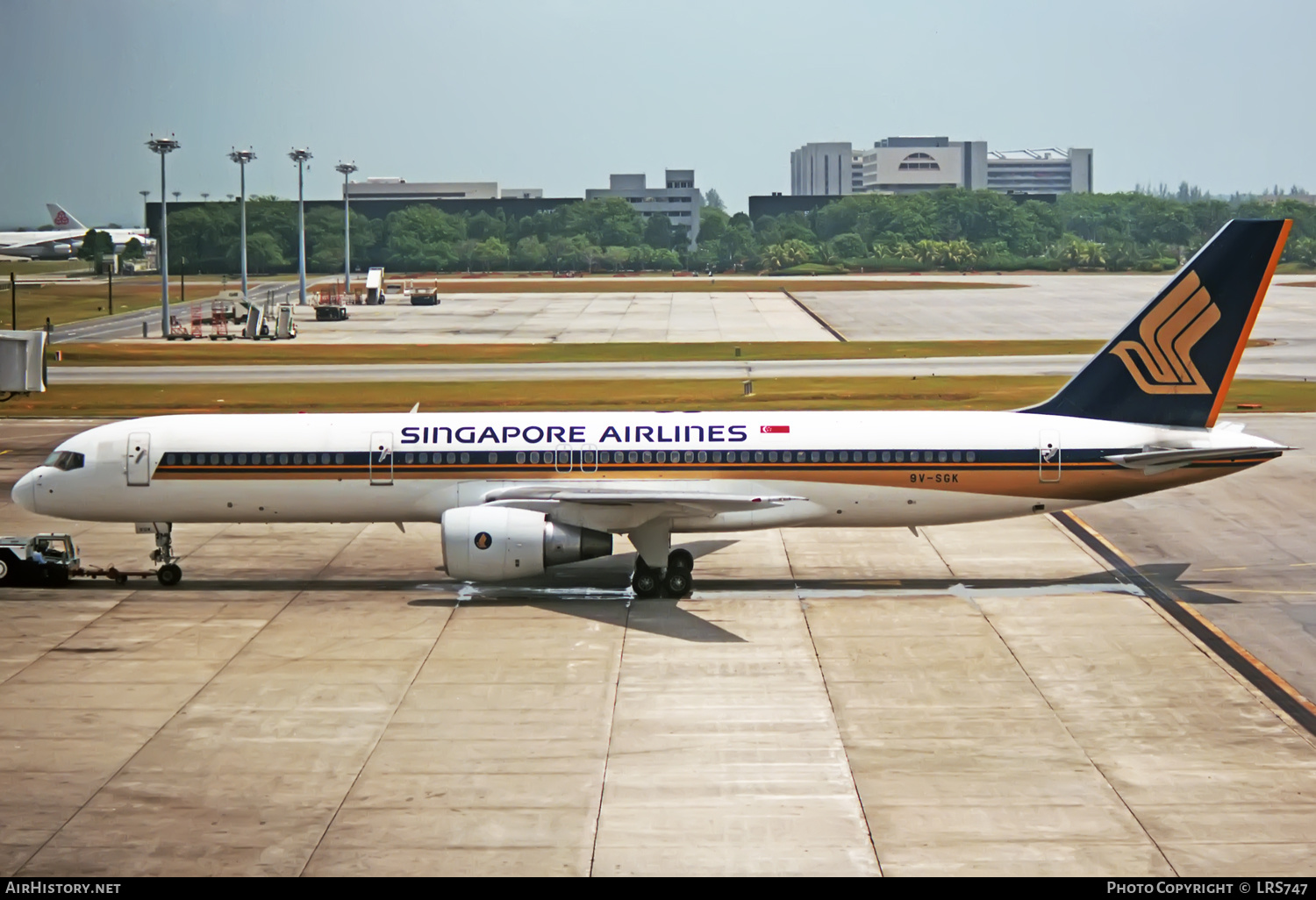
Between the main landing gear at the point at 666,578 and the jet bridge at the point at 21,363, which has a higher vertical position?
the jet bridge at the point at 21,363

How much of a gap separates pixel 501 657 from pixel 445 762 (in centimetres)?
576

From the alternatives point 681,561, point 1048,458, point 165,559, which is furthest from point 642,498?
point 165,559

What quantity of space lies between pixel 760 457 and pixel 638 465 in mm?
2880

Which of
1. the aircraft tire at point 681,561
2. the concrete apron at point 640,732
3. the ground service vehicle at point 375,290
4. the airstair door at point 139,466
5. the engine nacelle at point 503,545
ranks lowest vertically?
the concrete apron at point 640,732

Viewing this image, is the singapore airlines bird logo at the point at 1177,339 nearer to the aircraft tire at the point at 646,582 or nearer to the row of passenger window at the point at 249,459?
the aircraft tire at the point at 646,582

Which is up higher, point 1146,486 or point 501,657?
point 1146,486

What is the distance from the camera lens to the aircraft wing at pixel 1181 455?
31.6m

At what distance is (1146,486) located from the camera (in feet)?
107

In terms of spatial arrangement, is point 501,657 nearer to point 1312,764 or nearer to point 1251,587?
point 1312,764

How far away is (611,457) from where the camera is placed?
32.8 m

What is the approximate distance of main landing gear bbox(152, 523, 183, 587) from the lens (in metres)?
33.5

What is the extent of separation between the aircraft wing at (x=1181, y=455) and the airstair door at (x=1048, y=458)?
148 centimetres

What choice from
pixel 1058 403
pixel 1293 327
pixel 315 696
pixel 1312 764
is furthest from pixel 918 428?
pixel 1293 327

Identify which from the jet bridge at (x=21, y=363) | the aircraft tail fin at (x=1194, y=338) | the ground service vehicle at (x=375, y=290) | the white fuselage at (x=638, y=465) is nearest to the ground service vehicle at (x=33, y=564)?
the white fuselage at (x=638, y=465)
